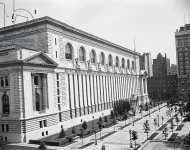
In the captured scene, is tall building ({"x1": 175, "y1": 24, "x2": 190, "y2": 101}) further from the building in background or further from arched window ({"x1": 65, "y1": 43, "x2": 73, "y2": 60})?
arched window ({"x1": 65, "y1": 43, "x2": 73, "y2": 60})

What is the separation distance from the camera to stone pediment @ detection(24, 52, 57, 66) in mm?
53013

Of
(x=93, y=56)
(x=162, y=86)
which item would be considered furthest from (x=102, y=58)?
(x=162, y=86)

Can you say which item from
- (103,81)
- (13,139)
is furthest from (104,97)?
(13,139)

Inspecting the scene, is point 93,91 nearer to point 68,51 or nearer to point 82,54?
point 82,54

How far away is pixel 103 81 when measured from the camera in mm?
89125

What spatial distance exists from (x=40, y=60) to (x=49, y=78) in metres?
5.16

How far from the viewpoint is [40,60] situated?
56.6 meters

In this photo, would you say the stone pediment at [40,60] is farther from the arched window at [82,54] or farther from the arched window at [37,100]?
the arched window at [82,54]

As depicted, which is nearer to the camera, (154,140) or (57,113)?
(154,140)

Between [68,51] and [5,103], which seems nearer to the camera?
[5,103]

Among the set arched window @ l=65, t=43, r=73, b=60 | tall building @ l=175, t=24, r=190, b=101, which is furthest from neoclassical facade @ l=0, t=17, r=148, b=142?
tall building @ l=175, t=24, r=190, b=101

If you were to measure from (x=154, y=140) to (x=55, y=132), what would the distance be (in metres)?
22.3

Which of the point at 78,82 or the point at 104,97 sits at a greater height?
the point at 78,82

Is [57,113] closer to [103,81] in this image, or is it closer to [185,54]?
[103,81]
